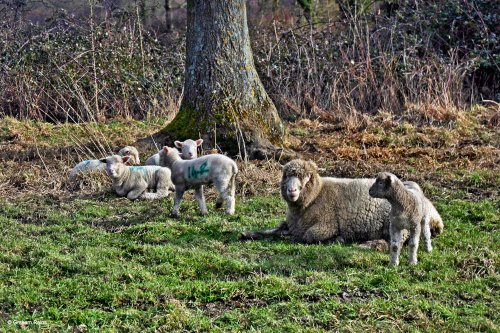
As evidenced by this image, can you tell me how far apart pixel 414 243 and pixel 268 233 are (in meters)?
1.89

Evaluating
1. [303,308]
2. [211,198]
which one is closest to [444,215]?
[211,198]

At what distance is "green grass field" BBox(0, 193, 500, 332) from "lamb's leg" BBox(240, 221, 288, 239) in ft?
0.42

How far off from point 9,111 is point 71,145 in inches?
170

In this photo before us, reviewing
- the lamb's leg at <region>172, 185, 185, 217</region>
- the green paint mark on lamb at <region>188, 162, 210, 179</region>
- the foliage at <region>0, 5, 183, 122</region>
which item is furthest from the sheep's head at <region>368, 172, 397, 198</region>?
Answer: the foliage at <region>0, 5, 183, 122</region>

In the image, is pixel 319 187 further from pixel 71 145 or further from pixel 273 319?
pixel 71 145

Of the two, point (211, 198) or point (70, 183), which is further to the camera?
point (70, 183)

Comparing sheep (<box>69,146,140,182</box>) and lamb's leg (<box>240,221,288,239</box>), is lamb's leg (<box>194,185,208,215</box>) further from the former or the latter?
sheep (<box>69,146,140,182</box>)

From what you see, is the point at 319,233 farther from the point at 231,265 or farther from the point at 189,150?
the point at 189,150

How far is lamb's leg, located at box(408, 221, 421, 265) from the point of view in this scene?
8078mm

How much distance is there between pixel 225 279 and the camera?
7.86 meters

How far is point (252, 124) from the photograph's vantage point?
44.1 ft

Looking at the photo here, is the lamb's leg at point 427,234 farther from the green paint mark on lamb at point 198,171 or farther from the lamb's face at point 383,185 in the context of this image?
the green paint mark on lamb at point 198,171

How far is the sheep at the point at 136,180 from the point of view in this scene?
37.8 feet

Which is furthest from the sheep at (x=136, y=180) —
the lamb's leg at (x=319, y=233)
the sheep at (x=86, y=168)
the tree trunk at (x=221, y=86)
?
the lamb's leg at (x=319, y=233)
